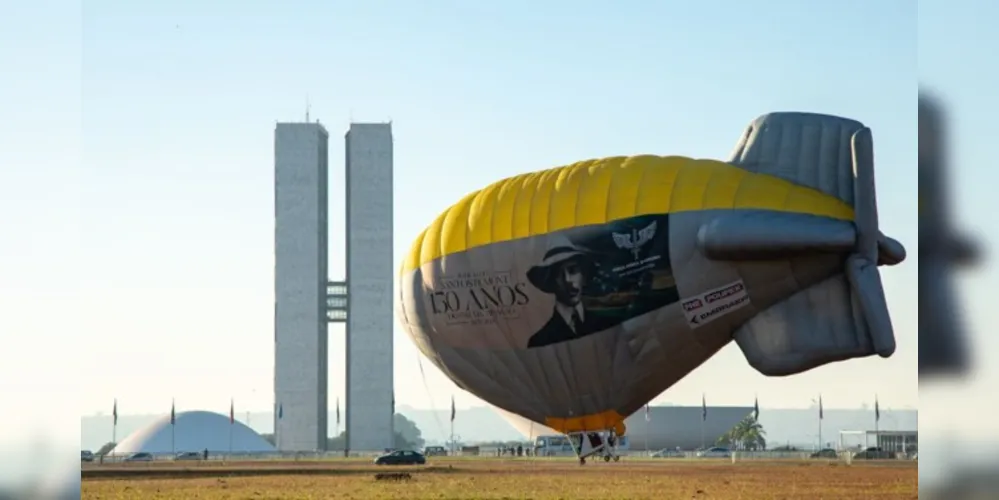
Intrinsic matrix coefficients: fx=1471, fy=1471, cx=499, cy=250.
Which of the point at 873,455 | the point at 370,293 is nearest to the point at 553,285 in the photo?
the point at 873,455

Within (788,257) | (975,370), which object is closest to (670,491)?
(788,257)

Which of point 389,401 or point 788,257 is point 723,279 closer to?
point 788,257

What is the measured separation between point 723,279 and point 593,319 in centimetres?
426

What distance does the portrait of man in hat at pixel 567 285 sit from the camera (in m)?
42.9

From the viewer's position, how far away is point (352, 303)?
19988 cm

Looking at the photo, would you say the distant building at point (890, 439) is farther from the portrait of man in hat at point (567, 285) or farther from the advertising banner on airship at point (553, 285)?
the portrait of man in hat at point (567, 285)

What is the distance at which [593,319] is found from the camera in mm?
43375

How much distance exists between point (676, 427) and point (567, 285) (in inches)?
5835

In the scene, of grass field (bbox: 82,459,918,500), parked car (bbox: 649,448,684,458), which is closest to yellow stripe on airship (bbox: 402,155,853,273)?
grass field (bbox: 82,459,918,500)

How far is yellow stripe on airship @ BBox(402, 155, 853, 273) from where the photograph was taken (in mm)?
40719

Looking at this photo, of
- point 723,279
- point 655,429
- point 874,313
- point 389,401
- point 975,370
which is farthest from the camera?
point 389,401

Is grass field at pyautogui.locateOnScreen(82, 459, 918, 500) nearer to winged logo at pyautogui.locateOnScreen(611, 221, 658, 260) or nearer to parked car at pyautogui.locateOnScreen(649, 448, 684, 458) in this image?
winged logo at pyautogui.locateOnScreen(611, 221, 658, 260)

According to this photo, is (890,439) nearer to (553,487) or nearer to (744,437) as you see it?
(744,437)

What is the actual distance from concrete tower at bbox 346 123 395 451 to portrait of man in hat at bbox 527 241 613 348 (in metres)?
154
